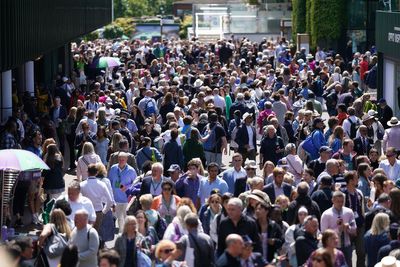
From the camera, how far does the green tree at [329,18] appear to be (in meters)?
56.0

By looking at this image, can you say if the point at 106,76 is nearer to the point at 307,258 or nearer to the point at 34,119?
the point at 34,119

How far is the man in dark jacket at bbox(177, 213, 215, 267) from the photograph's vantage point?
15.3 meters

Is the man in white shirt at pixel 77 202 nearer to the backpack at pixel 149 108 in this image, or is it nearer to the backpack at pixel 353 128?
the backpack at pixel 353 128

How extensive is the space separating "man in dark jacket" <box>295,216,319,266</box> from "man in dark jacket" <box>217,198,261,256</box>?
0.49 metres

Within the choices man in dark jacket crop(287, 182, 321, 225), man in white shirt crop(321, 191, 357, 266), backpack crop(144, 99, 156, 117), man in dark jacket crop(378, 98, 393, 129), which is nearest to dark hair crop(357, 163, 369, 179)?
man in dark jacket crop(287, 182, 321, 225)

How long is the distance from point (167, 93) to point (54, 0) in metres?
3.93

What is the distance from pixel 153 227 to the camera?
55.1 feet

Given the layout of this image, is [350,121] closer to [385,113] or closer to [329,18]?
[385,113]

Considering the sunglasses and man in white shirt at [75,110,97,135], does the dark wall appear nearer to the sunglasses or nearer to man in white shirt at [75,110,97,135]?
man in white shirt at [75,110,97,135]

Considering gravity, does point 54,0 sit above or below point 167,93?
above

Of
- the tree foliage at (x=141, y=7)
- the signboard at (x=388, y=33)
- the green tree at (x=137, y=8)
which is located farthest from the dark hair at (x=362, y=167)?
the green tree at (x=137, y=8)

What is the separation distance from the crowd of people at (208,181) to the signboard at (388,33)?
134 cm

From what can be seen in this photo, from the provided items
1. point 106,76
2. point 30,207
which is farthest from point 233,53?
point 30,207

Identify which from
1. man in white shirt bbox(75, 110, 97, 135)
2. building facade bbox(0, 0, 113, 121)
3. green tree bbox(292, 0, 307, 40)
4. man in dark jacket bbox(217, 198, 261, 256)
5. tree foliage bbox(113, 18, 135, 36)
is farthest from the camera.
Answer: tree foliage bbox(113, 18, 135, 36)
